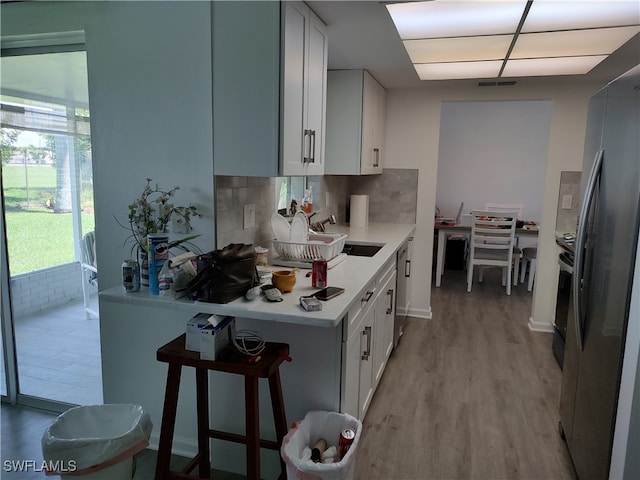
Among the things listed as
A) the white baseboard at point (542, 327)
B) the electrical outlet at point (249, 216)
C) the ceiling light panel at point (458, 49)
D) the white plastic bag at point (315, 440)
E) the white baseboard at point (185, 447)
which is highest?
the ceiling light panel at point (458, 49)

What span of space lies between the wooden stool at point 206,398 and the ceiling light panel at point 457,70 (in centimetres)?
236

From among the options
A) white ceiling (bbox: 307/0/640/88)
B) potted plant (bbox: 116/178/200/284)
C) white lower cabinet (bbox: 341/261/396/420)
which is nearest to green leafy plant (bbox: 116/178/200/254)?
potted plant (bbox: 116/178/200/284)

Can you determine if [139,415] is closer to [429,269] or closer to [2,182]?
[2,182]

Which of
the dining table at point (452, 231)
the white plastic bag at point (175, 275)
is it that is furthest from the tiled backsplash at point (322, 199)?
the dining table at point (452, 231)

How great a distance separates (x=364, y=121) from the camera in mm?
3518

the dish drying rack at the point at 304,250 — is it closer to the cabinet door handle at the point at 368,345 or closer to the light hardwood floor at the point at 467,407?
the cabinet door handle at the point at 368,345

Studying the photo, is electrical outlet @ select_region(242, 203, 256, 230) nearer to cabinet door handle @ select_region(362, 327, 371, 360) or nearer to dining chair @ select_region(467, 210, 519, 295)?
cabinet door handle @ select_region(362, 327, 371, 360)

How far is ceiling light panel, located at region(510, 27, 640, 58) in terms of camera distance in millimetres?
2423

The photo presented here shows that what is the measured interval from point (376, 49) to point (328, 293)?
5.57 feet

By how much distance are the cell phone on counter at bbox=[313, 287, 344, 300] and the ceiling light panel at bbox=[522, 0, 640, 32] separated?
1.52 m

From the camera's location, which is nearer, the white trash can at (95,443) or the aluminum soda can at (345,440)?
the white trash can at (95,443)

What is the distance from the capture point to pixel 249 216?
2430 millimetres

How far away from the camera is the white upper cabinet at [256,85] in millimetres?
1912

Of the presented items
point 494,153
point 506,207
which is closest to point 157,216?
point 506,207
